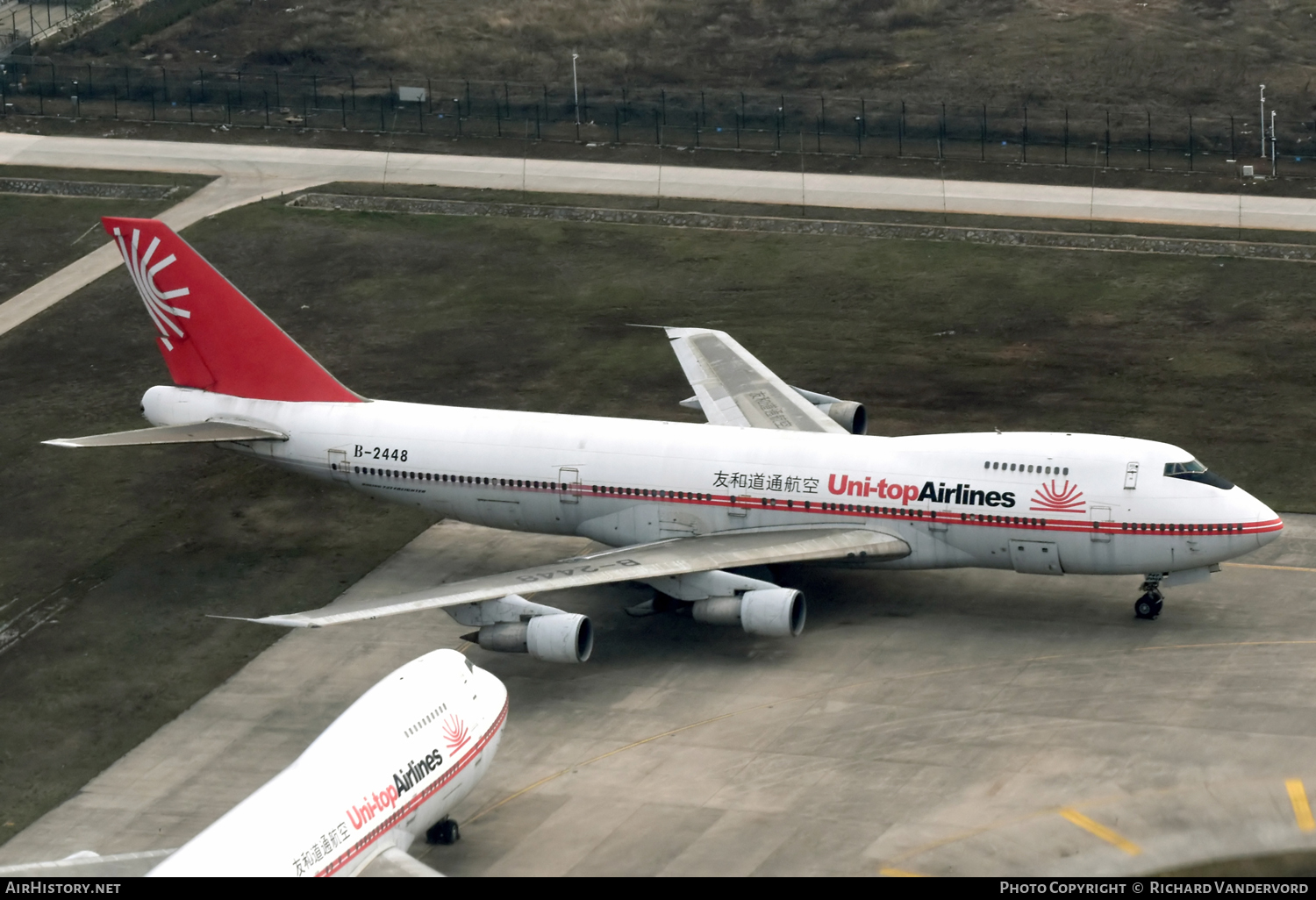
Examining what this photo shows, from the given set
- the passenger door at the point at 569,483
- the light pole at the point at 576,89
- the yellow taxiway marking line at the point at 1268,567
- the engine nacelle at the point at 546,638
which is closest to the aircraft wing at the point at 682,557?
the engine nacelle at the point at 546,638

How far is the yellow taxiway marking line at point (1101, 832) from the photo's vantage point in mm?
44562

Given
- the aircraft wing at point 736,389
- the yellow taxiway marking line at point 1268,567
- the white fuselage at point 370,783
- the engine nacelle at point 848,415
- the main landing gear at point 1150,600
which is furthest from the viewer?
the engine nacelle at point 848,415

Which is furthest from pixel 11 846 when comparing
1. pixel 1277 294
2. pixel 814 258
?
pixel 1277 294

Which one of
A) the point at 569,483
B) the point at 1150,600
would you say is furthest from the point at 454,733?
the point at 1150,600

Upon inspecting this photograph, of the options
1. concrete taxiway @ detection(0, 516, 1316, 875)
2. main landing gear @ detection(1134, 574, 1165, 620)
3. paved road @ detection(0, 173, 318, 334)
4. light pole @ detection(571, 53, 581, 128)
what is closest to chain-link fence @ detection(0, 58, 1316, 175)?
light pole @ detection(571, 53, 581, 128)

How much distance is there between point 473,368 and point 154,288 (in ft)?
59.2

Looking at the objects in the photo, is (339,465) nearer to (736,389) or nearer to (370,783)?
(736,389)

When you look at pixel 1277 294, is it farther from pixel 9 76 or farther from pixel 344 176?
pixel 9 76

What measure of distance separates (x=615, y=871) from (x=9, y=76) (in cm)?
9052

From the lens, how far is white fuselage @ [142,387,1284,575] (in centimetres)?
5441

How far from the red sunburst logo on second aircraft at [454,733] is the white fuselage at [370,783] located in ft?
0.12

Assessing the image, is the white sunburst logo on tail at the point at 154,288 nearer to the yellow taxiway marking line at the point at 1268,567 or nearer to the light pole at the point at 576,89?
the yellow taxiway marking line at the point at 1268,567

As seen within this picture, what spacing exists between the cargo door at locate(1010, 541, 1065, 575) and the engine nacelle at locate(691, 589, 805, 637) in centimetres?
644

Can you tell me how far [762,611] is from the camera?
177ft
